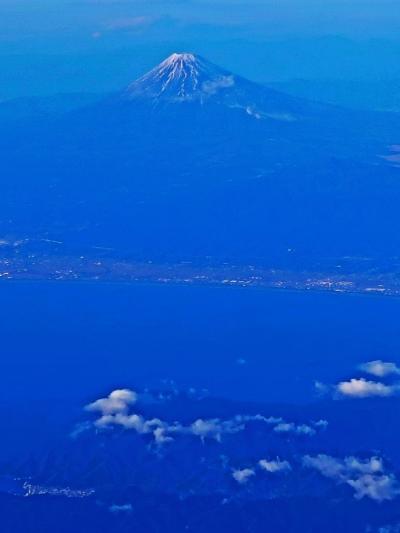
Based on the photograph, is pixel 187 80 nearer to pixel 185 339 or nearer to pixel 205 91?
pixel 205 91

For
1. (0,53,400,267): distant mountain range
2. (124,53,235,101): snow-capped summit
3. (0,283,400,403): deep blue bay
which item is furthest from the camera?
(124,53,235,101): snow-capped summit

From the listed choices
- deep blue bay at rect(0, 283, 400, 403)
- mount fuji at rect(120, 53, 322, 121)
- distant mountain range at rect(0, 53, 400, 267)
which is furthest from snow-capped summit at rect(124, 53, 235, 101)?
deep blue bay at rect(0, 283, 400, 403)

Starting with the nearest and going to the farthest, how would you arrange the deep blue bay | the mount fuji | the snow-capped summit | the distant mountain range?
the deep blue bay
the distant mountain range
the mount fuji
the snow-capped summit

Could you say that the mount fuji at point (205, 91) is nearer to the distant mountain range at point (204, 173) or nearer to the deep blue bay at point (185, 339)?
the distant mountain range at point (204, 173)

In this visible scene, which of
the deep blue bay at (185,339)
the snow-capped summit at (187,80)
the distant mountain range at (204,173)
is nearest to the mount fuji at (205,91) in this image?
the snow-capped summit at (187,80)

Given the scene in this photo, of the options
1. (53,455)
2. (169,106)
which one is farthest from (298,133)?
(53,455)

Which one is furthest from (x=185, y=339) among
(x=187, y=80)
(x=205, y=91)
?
(x=187, y=80)

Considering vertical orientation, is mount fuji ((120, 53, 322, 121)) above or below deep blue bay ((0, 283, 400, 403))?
above

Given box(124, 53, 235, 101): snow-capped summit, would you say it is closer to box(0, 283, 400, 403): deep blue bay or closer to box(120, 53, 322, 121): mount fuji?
box(120, 53, 322, 121): mount fuji
